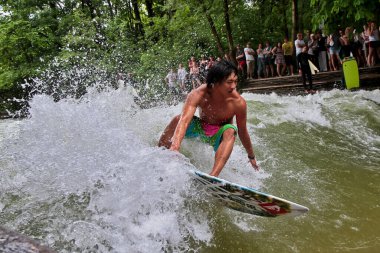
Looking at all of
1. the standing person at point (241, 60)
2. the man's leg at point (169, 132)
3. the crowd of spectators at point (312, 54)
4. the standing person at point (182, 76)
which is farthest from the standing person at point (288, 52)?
the man's leg at point (169, 132)

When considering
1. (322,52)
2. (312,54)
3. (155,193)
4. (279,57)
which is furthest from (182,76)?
(155,193)

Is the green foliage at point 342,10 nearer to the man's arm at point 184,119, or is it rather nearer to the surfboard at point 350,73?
the surfboard at point 350,73

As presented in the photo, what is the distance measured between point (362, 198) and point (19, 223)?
11.7 feet

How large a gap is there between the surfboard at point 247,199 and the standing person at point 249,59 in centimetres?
1394

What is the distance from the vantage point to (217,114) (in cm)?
464

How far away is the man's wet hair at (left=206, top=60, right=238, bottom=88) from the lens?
429 centimetres

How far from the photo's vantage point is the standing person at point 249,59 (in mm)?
16941

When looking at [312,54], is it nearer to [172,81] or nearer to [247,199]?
[172,81]

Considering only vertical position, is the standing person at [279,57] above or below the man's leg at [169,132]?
above

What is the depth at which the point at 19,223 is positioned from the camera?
381 centimetres

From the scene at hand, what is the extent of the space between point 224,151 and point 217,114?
65 centimetres

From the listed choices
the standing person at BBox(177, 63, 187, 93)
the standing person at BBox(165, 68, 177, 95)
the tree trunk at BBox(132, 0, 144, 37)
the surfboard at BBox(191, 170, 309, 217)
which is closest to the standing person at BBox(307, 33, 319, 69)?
the standing person at BBox(177, 63, 187, 93)

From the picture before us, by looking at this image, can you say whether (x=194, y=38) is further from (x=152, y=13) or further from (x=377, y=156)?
(x=377, y=156)

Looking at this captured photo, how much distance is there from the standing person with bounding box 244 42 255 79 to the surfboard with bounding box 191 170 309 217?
45.7 ft
